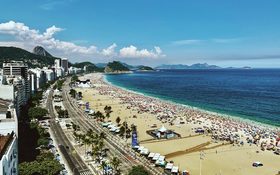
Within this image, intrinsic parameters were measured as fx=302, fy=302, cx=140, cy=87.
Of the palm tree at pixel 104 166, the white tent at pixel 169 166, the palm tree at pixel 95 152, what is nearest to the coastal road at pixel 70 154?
the palm tree at pixel 104 166

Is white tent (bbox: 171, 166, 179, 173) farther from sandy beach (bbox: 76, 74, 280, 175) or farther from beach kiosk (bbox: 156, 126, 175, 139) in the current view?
beach kiosk (bbox: 156, 126, 175, 139)

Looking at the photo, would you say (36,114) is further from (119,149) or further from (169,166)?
(169,166)

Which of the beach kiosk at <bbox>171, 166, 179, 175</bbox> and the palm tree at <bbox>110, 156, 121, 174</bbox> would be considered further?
the beach kiosk at <bbox>171, 166, 179, 175</bbox>

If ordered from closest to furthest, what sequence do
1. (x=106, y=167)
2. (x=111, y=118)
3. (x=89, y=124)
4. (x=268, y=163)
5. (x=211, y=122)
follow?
(x=106, y=167) < (x=268, y=163) < (x=89, y=124) < (x=211, y=122) < (x=111, y=118)

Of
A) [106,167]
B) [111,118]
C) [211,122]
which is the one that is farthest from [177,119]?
[106,167]

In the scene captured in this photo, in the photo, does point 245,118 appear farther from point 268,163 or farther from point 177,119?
point 268,163

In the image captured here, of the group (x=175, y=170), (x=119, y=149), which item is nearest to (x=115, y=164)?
(x=175, y=170)

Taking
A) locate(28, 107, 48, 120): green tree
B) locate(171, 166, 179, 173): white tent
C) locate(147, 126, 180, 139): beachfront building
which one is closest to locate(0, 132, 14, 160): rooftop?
locate(171, 166, 179, 173): white tent

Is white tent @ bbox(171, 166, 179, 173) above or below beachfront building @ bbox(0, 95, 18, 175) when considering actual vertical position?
below
